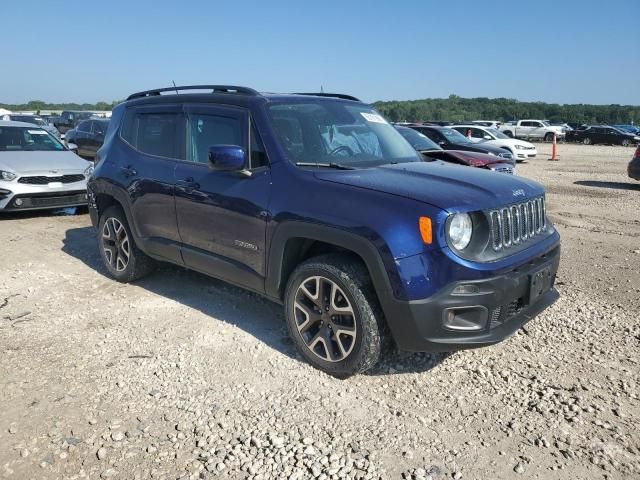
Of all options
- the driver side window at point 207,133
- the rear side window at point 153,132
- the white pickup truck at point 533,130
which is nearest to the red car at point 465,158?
the rear side window at point 153,132

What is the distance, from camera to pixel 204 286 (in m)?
5.39

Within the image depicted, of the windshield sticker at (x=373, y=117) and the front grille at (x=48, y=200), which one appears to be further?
the front grille at (x=48, y=200)

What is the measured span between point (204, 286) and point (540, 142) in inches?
1567

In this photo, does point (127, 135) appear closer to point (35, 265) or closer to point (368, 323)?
point (35, 265)

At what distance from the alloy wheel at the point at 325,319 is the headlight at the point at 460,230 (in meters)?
0.75

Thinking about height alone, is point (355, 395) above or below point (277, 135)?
below

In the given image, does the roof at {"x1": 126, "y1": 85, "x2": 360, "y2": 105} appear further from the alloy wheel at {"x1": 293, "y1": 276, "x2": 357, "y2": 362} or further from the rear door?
the alloy wheel at {"x1": 293, "y1": 276, "x2": 357, "y2": 362}

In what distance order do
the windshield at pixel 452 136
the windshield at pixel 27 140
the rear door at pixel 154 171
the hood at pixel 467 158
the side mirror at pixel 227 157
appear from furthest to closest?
the windshield at pixel 452 136
the hood at pixel 467 158
the windshield at pixel 27 140
the rear door at pixel 154 171
the side mirror at pixel 227 157

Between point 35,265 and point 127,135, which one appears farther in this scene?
point 35,265

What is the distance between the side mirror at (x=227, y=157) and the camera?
3732 millimetres

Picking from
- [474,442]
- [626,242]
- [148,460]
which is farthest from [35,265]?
[626,242]

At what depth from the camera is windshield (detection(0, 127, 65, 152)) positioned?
9414 millimetres

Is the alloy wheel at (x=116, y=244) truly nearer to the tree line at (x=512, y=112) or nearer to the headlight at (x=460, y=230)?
the headlight at (x=460, y=230)

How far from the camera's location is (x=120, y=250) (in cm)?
547
